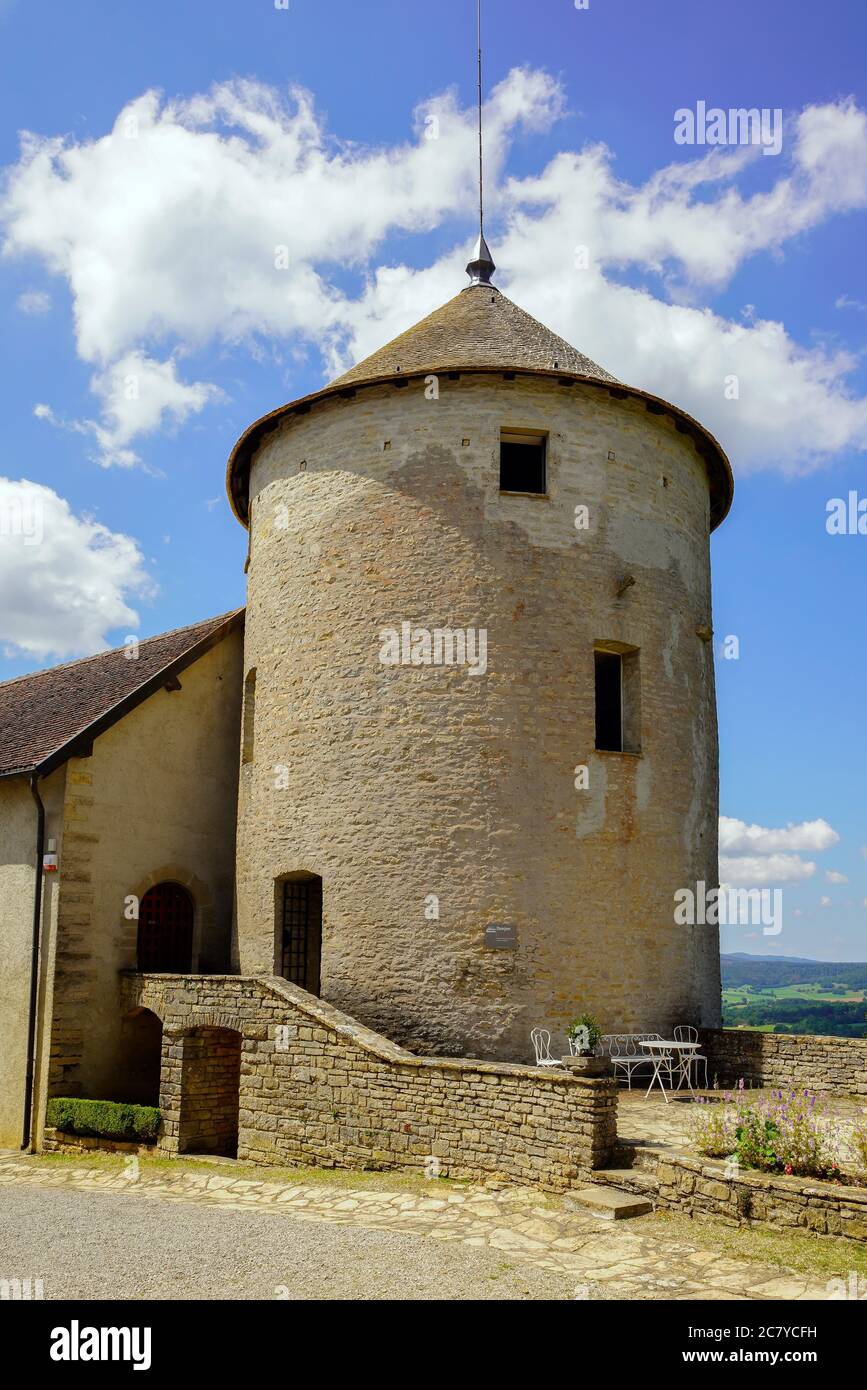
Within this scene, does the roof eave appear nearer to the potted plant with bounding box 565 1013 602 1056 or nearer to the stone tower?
the stone tower

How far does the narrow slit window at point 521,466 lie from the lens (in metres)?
16.1

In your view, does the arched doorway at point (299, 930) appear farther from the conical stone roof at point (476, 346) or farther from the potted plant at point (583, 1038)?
the conical stone roof at point (476, 346)

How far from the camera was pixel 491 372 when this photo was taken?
15359 millimetres

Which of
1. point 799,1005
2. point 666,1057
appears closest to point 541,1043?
point 666,1057

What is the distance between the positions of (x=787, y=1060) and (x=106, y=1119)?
9018mm

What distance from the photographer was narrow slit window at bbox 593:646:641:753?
51.0 feet

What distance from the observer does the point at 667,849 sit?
1534 centimetres

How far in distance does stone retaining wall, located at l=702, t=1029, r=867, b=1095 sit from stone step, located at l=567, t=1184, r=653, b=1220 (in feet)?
17.9

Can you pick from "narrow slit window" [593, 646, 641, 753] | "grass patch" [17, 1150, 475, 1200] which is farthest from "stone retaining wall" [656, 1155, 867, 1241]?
"narrow slit window" [593, 646, 641, 753]

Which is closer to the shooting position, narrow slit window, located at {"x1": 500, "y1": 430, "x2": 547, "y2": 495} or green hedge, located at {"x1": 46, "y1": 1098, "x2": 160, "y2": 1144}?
green hedge, located at {"x1": 46, "y1": 1098, "x2": 160, "y2": 1144}

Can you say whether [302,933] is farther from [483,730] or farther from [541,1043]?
[483,730]
